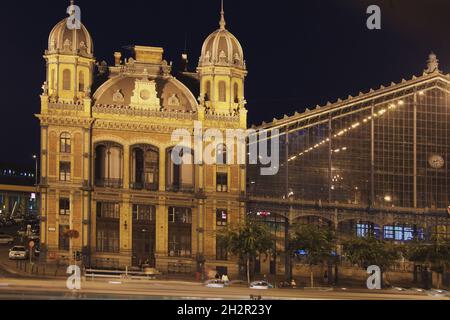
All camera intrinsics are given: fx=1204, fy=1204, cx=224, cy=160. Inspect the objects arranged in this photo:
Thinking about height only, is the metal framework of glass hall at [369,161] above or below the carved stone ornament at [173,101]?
below

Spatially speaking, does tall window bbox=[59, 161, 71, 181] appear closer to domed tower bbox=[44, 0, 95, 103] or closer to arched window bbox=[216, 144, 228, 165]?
domed tower bbox=[44, 0, 95, 103]

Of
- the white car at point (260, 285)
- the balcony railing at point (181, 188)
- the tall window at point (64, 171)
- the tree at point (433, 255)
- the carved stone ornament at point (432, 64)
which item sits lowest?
the white car at point (260, 285)

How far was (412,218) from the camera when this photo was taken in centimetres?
12344

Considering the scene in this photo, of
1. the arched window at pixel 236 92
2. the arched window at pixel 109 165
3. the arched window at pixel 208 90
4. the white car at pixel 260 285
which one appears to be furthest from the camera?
the arched window at pixel 236 92

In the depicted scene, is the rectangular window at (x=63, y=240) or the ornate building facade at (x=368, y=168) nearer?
the rectangular window at (x=63, y=240)

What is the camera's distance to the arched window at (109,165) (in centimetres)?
11638

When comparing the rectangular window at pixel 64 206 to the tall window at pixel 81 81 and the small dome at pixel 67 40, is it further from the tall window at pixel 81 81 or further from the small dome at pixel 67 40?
the small dome at pixel 67 40

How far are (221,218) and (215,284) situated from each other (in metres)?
15.9

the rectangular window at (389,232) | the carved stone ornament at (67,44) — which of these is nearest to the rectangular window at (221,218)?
the rectangular window at (389,232)

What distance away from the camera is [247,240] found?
11094 centimetres

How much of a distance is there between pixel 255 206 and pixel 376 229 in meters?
13.2

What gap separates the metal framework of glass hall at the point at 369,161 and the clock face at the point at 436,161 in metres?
0.10

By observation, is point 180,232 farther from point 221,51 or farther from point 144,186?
point 221,51
